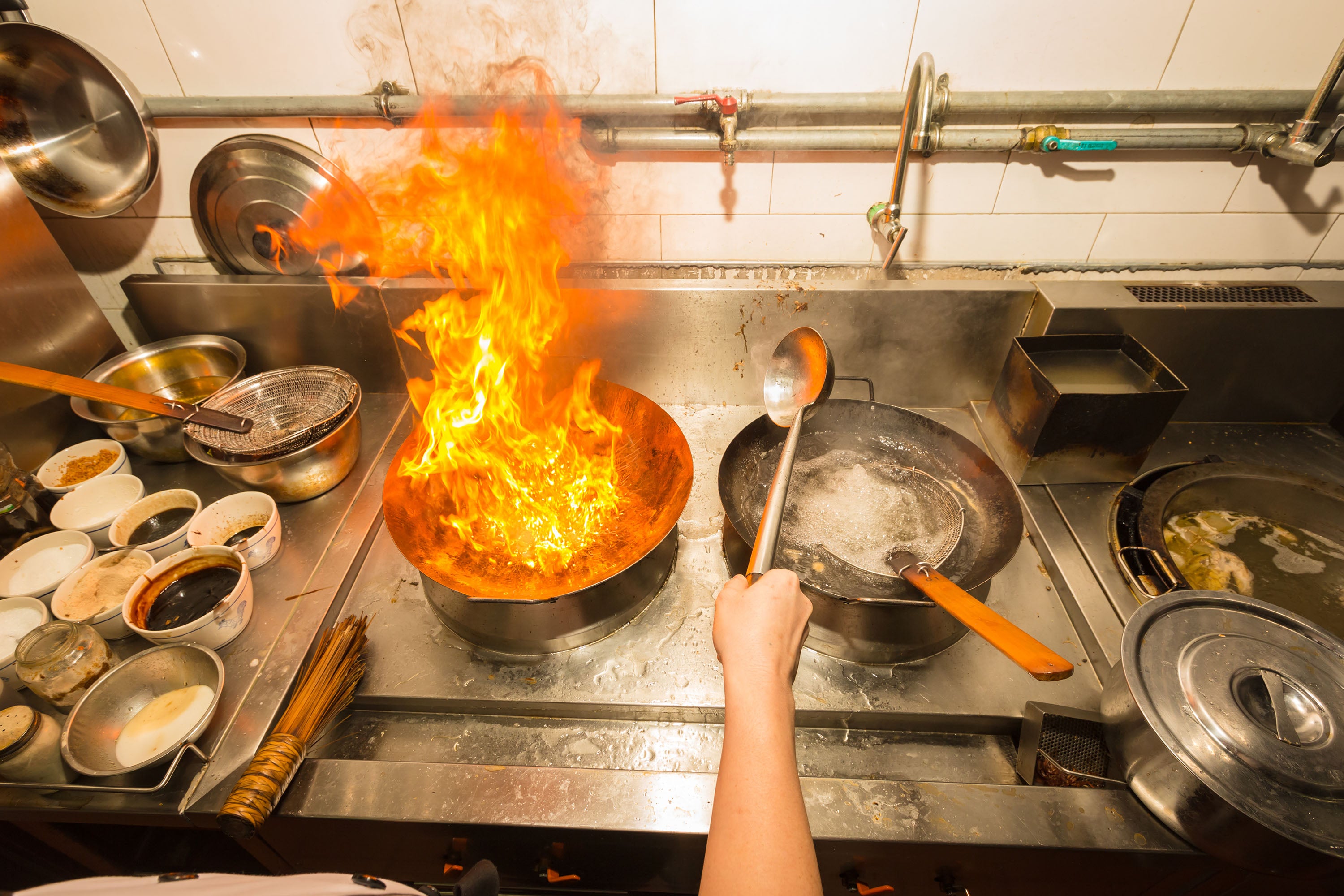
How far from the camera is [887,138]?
5.37 ft

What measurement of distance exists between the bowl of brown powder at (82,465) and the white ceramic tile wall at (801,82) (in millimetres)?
791

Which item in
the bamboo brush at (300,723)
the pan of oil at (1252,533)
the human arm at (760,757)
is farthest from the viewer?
the pan of oil at (1252,533)

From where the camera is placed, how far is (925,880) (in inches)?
45.9

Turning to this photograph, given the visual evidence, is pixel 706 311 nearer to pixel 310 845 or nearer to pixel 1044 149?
pixel 1044 149

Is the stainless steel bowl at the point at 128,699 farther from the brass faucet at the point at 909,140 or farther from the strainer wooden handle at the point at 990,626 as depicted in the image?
the brass faucet at the point at 909,140

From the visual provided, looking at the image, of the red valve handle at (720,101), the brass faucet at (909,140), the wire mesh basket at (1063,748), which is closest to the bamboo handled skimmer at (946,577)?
the wire mesh basket at (1063,748)

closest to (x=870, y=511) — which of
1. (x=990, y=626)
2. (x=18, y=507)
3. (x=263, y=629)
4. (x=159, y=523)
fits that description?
(x=990, y=626)

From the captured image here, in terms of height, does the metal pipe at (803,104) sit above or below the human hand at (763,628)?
above

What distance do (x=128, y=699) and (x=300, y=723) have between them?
378 mm

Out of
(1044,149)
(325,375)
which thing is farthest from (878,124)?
(325,375)

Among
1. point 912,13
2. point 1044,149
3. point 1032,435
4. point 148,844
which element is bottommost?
point 148,844

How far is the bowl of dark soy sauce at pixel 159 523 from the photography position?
1.42 m

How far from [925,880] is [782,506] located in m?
0.83

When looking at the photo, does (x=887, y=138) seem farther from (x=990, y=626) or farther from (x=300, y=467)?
(x=300, y=467)
